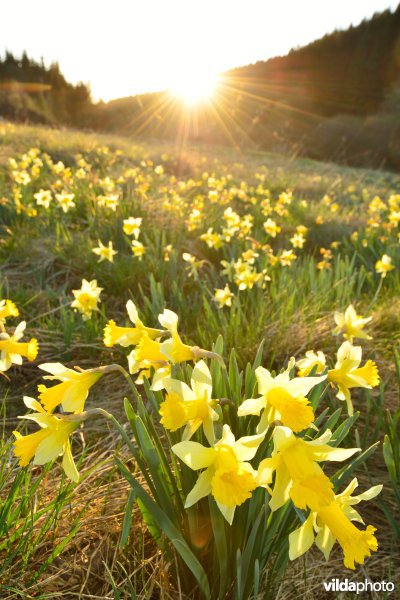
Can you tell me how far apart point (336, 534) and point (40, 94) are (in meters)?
34.0

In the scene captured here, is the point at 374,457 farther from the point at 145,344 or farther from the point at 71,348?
the point at 71,348

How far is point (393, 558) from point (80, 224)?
13.2 feet

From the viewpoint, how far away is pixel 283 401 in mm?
910

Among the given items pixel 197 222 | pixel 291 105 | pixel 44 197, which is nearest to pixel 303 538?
pixel 197 222

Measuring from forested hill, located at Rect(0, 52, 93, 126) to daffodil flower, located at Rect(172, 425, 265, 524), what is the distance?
26019 mm

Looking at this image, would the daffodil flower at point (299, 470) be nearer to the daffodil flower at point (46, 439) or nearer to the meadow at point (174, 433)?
the meadow at point (174, 433)

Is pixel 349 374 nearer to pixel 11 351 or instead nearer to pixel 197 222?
pixel 11 351

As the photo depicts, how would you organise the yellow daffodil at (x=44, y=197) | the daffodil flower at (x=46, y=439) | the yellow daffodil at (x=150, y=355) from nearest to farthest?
the daffodil flower at (x=46, y=439) → the yellow daffodil at (x=150, y=355) → the yellow daffodil at (x=44, y=197)

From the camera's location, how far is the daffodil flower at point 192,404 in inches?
35.9

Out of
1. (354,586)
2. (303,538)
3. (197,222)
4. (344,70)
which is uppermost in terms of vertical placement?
(344,70)

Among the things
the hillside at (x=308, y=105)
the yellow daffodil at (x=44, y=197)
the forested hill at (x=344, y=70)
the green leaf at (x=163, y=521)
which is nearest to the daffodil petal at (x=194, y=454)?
the green leaf at (x=163, y=521)

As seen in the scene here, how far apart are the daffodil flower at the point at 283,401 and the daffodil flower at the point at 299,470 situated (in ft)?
0.15

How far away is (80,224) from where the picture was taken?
4.66 m

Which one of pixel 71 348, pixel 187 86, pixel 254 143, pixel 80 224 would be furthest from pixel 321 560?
pixel 187 86
